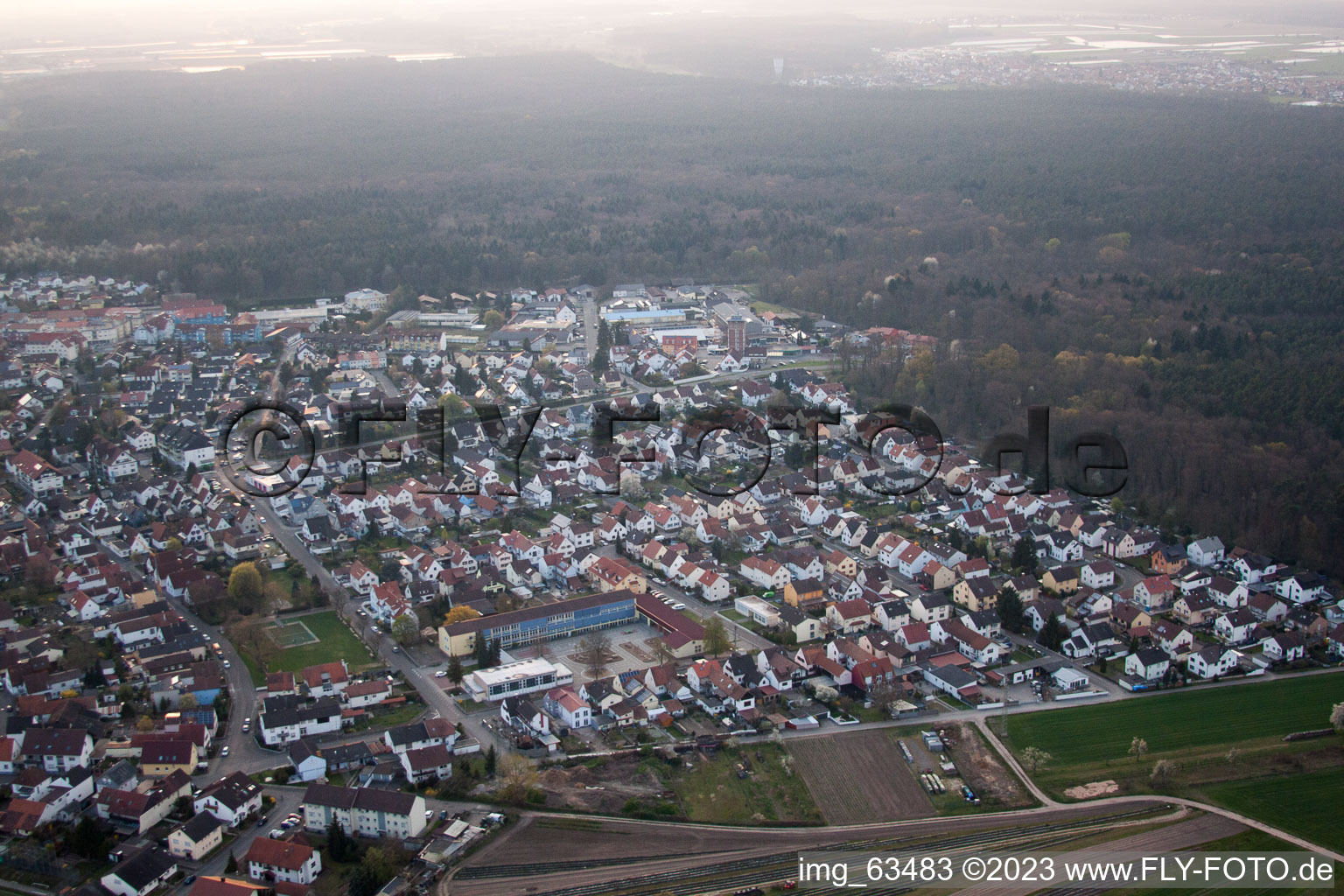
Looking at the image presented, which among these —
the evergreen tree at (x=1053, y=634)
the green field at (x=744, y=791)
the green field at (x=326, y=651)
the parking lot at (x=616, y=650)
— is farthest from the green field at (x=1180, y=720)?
the green field at (x=326, y=651)

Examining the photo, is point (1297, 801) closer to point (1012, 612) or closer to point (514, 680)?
point (1012, 612)

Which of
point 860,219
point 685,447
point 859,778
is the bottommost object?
point 859,778

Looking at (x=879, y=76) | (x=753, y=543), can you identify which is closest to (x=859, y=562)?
(x=753, y=543)

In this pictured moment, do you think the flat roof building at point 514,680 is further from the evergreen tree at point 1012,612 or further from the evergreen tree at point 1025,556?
the evergreen tree at point 1025,556

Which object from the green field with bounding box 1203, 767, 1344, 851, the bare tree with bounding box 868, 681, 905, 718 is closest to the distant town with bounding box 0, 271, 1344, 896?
the bare tree with bounding box 868, 681, 905, 718

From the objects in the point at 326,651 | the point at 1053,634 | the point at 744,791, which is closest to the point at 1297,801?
the point at 1053,634

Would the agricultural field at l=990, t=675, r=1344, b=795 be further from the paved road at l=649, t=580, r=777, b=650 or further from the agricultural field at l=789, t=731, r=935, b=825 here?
the paved road at l=649, t=580, r=777, b=650
